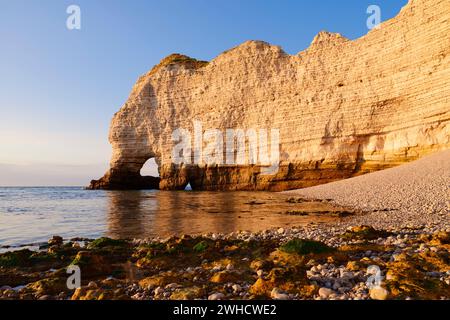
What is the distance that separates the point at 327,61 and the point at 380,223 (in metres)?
29.5

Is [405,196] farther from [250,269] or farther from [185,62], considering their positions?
[185,62]

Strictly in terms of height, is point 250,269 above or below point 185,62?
below

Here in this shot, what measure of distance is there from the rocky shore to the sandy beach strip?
2.46 m

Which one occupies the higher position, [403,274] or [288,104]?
[288,104]

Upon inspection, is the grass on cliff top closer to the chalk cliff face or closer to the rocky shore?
the chalk cliff face

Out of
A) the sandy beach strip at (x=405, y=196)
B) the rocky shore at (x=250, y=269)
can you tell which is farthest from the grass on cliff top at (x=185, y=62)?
the rocky shore at (x=250, y=269)

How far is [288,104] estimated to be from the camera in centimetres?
3962

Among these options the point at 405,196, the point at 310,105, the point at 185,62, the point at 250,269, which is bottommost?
the point at 250,269

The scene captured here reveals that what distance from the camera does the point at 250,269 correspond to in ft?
20.6

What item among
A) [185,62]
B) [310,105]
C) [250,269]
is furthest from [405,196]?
[185,62]

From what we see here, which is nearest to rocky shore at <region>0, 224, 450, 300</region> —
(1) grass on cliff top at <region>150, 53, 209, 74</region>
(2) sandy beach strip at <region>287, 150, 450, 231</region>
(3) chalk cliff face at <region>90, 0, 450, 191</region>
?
(2) sandy beach strip at <region>287, 150, 450, 231</region>

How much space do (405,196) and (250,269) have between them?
13.7m
